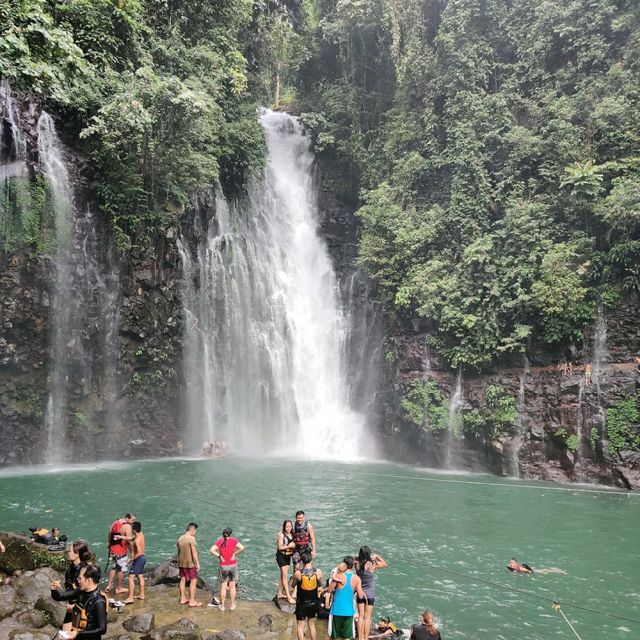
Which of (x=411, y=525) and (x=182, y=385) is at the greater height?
(x=182, y=385)

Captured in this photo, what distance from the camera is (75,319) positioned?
2078 centimetres

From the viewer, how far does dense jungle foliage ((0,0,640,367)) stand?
19969 mm

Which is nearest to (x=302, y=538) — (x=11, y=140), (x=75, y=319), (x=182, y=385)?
(x=75, y=319)

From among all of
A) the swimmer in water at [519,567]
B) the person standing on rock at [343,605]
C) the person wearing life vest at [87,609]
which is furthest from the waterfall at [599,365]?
the person wearing life vest at [87,609]

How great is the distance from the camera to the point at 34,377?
19891 mm

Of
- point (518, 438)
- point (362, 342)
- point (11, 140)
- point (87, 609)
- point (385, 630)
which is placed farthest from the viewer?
point (362, 342)

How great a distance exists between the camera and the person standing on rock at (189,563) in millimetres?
8078

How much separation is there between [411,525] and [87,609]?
9707 millimetres

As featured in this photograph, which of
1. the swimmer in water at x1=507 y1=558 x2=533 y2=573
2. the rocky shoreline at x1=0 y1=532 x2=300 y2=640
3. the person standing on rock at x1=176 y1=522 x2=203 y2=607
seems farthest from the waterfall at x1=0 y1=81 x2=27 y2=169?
the swimmer in water at x1=507 y1=558 x2=533 y2=573

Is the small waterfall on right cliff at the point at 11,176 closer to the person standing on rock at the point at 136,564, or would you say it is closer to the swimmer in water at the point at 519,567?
the person standing on rock at the point at 136,564

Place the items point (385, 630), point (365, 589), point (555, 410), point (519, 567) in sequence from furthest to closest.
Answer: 1. point (555, 410)
2. point (519, 567)
3. point (385, 630)
4. point (365, 589)

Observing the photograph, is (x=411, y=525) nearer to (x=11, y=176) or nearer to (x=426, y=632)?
(x=426, y=632)

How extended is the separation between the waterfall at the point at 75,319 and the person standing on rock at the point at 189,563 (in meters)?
14.5

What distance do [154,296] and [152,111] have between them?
23.9 feet
